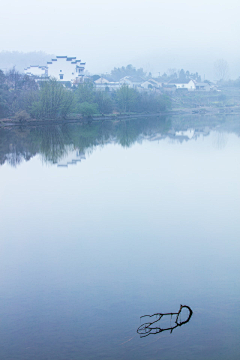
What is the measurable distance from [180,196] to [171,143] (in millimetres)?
9344

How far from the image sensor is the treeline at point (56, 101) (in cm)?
2467

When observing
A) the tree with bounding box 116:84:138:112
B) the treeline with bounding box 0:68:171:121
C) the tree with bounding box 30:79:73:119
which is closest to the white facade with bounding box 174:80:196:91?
the treeline with bounding box 0:68:171:121

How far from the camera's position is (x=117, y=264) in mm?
4020

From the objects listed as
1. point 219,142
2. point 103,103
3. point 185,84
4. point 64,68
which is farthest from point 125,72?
point 219,142

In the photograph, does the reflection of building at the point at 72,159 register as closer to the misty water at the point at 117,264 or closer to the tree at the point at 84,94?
the misty water at the point at 117,264

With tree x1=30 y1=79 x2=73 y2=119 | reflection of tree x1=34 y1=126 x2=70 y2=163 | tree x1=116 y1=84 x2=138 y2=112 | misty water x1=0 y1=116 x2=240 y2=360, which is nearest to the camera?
misty water x1=0 y1=116 x2=240 y2=360

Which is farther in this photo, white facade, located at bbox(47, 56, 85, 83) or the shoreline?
white facade, located at bbox(47, 56, 85, 83)

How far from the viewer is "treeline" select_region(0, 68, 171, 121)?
2467 centimetres

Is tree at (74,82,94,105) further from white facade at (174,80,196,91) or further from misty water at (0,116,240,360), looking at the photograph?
white facade at (174,80,196,91)

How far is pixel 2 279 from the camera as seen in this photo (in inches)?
148

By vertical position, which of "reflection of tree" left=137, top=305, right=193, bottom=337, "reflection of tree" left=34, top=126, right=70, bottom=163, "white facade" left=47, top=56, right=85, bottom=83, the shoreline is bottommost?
"reflection of tree" left=137, top=305, right=193, bottom=337

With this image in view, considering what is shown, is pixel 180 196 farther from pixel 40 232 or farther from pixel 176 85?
pixel 176 85

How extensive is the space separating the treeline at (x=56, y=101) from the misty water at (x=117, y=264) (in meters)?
16.9

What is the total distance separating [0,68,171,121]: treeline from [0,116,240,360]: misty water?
1685 centimetres
